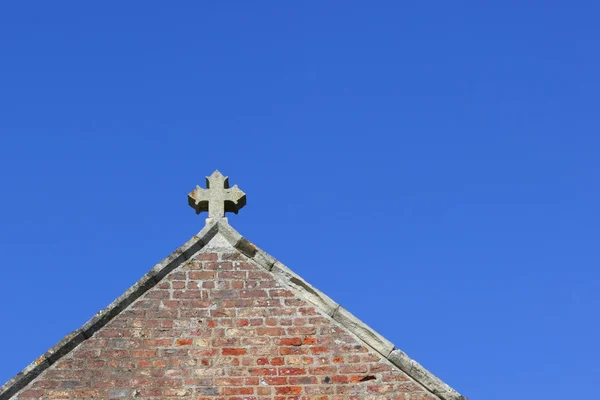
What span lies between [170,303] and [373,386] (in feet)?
7.01

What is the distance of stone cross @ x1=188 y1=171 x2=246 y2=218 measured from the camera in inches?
426

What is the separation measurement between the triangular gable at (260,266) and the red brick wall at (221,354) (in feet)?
0.20

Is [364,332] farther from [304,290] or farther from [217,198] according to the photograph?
[217,198]

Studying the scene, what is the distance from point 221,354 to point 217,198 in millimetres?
1859

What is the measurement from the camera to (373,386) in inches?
377

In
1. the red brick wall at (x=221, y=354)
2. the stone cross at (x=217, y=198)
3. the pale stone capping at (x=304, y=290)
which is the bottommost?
the red brick wall at (x=221, y=354)

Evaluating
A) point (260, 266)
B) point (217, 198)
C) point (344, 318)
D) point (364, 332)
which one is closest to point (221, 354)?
point (260, 266)

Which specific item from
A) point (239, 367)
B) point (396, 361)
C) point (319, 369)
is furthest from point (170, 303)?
point (396, 361)

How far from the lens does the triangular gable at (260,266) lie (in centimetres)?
955

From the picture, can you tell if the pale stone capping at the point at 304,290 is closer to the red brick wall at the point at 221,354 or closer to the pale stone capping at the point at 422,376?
the red brick wall at the point at 221,354

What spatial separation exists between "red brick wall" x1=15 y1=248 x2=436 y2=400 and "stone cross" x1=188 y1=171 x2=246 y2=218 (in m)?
0.88

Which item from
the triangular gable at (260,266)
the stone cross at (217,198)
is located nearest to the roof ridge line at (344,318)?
the triangular gable at (260,266)

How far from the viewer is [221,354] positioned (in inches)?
384

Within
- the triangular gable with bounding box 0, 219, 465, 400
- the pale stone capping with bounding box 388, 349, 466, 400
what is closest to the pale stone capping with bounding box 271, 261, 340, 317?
the triangular gable with bounding box 0, 219, 465, 400
